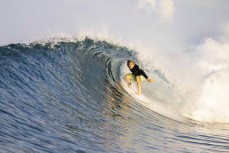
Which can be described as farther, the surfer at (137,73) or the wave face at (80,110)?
the surfer at (137,73)

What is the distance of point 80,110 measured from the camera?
28.0 ft

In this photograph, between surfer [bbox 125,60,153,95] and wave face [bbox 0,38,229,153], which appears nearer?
wave face [bbox 0,38,229,153]

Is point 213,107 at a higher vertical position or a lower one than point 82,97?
higher

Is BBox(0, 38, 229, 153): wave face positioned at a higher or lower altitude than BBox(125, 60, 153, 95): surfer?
lower

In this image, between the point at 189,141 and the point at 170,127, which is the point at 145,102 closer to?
the point at 170,127

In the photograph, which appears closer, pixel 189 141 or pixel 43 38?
pixel 189 141

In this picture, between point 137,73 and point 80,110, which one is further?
point 137,73

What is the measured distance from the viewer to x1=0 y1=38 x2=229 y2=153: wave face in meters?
6.05

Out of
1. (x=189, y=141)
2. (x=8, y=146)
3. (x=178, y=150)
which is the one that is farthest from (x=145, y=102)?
(x=8, y=146)

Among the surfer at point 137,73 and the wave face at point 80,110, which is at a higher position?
the surfer at point 137,73

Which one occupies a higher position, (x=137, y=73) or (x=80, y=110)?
(x=137, y=73)

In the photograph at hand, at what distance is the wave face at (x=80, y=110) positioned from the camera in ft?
19.9

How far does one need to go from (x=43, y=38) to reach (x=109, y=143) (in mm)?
8720

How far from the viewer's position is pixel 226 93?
13078mm
